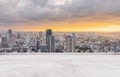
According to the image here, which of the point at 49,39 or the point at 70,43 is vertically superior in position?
the point at 49,39

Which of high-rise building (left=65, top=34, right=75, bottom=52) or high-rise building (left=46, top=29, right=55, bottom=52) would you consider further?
high-rise building (left=65, top=34, right=75, bottom=52)

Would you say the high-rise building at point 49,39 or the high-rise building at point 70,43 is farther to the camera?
the high-rise building at point 70,43

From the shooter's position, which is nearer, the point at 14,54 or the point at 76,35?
the point at 14,54
